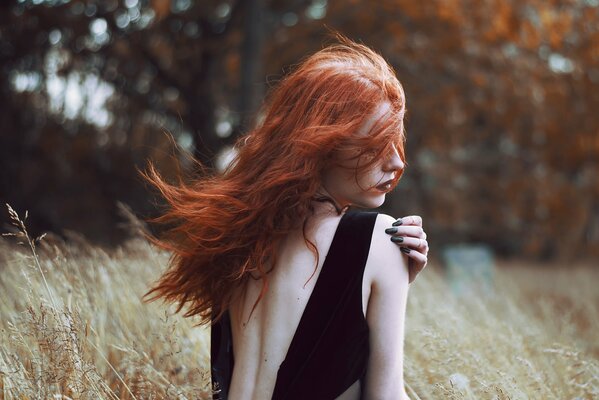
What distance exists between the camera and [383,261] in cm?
176

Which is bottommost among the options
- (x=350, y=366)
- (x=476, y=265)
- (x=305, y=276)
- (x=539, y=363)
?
→ (x=476, y=265)

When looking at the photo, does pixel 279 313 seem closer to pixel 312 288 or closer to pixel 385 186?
pixel 312 288

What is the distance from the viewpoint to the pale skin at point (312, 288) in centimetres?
175

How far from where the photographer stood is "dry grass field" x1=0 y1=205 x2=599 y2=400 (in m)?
2.23

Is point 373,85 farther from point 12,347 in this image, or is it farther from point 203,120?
point 203,120

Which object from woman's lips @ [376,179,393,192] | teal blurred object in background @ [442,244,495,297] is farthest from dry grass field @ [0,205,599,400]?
teal blurred object in background @ [442,244,495,297]

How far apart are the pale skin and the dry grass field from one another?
17.4 inches

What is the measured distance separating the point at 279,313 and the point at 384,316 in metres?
0.27

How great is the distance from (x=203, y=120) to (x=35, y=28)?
1910 mm

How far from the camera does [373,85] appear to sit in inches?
71.4

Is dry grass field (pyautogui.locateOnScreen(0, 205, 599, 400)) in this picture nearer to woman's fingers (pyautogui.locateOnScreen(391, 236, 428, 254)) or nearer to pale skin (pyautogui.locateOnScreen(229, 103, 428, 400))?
pale skin (pyautogui.locateOnScreen(229, 103, 428, 400))

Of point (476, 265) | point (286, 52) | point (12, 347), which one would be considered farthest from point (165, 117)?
point (12, 347)

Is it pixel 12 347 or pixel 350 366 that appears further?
pixel 12 347

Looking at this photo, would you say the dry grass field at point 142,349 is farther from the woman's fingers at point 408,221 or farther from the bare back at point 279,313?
the woman's fingers at point 408,221
